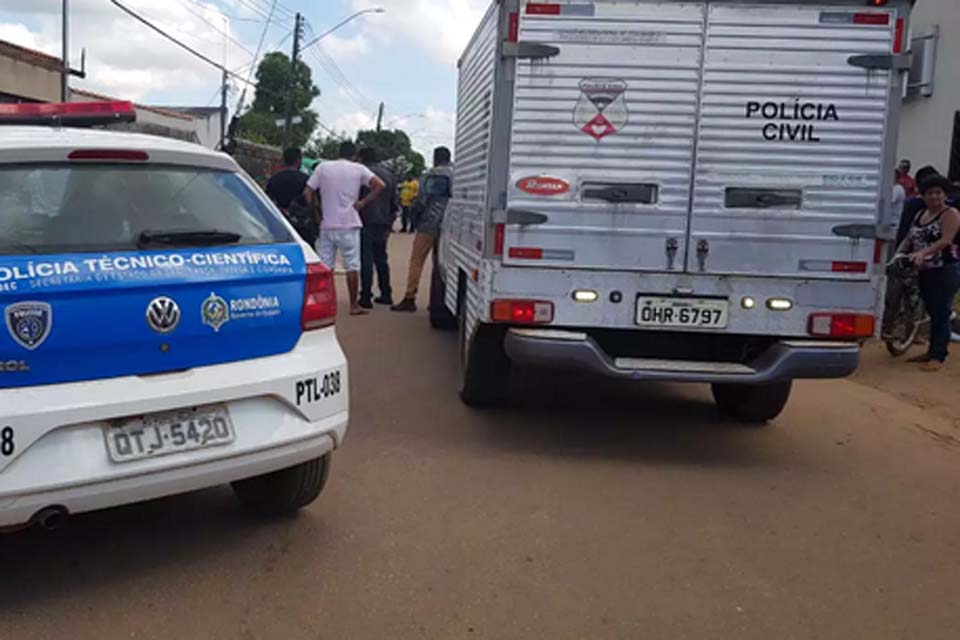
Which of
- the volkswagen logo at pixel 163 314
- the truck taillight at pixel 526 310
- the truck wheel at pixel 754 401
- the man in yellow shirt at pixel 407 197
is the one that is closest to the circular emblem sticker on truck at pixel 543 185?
the truck taillight at pixel 526 310

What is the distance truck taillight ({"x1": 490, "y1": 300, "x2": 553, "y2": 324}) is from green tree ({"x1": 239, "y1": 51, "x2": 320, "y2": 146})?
43627 mm

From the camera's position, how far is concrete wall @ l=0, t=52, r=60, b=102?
72.7 feet

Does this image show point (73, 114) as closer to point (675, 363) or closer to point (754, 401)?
point (675, 363)

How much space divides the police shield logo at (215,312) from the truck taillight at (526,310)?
2.00m

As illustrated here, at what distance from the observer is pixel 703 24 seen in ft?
16.7

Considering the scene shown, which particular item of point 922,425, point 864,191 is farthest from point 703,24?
point 922,425

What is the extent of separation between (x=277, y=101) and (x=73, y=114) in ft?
160

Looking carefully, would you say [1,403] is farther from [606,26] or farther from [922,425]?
[922,425]

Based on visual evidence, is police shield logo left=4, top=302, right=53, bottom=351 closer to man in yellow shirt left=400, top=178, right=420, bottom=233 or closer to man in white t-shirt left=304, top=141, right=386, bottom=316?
man in white t-shirt left=304, top=141, right=386, bottom=316

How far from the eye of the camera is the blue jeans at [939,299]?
8.21 meters

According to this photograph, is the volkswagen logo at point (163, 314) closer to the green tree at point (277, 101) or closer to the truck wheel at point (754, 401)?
the truck wheel at point (754, 401)

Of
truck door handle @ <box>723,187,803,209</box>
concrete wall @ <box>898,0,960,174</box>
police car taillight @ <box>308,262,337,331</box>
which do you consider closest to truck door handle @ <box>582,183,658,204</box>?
truck door handle @ <box>723,187,803,209</box>

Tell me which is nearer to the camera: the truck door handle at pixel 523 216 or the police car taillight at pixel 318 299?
the police car taillight at pixel 318 299

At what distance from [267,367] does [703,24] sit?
3011 mm
